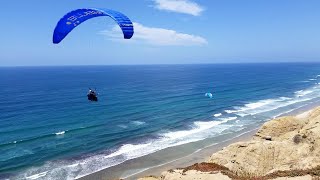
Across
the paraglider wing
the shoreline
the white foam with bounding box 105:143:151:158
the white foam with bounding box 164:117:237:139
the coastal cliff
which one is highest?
the paraglider wing

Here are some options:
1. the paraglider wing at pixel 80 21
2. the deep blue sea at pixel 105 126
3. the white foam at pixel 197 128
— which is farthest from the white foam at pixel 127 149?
the paraglider wing at pixel 80 21

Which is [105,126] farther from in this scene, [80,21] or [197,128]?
[80,21]

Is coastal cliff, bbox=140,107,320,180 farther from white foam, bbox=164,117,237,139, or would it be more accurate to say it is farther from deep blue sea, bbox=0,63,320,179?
white foam, bbox=164,117,237,139

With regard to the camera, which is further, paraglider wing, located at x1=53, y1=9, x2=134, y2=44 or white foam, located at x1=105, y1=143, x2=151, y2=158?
white foam, located at x1=105, y1=143, x2=151, y2=158

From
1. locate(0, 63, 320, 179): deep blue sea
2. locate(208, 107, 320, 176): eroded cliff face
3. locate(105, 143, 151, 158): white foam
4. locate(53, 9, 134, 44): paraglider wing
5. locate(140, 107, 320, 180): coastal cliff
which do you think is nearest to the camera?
locate(53, 9, 134, 44): paraglider wing

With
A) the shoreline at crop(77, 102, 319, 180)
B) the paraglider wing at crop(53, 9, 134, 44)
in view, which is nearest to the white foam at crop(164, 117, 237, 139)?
the shoreline at crop(77, 102, 319, 180)

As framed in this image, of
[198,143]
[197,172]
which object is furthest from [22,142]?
[197,172]

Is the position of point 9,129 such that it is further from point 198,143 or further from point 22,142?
point 198,143

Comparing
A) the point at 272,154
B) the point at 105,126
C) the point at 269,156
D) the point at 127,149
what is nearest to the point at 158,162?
the point at 127,149
